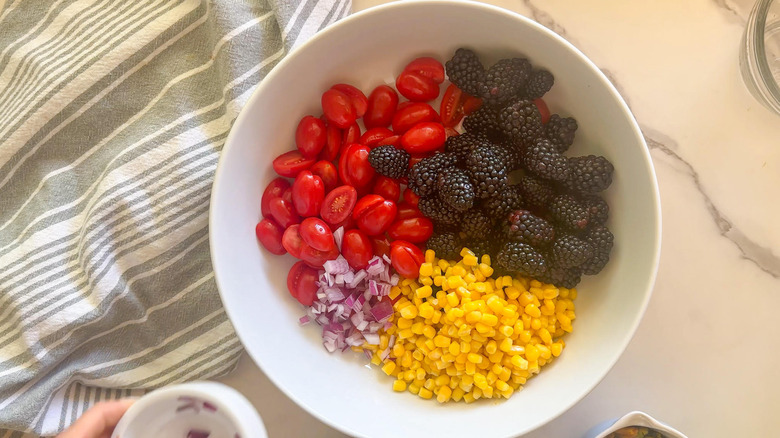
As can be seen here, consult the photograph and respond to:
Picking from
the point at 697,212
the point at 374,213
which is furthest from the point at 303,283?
the point at 697,212

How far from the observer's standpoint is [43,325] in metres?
0.97

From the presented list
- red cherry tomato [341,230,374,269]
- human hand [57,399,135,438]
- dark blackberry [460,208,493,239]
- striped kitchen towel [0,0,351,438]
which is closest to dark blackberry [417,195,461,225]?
dark blackberry [460,208,493,239]

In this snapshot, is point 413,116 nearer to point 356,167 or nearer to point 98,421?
point 356,167

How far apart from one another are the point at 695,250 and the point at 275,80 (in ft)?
2.67

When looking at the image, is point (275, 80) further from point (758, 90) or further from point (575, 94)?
point (758, 90)

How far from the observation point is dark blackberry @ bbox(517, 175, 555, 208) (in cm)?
94

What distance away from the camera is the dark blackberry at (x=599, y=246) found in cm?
92

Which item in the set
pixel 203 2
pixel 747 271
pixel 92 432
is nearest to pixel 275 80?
pixel 203 2

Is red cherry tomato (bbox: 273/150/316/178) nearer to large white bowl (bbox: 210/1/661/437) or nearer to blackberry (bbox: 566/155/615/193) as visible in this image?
large white bowl (bbox: 210/1/661/437)

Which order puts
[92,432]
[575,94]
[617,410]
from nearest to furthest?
[92,432] → [575,94] → [617,410]

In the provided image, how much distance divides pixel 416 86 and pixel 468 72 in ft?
0.32

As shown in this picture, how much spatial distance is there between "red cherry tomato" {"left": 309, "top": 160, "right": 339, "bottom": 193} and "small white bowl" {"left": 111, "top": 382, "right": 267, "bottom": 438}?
39 cm

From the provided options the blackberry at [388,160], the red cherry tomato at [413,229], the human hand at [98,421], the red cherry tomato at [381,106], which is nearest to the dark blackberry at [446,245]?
the red cherry tomato at [413,229]

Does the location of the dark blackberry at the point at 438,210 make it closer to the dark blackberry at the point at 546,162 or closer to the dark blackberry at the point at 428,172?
the dark blackberry at the point at 428,172
